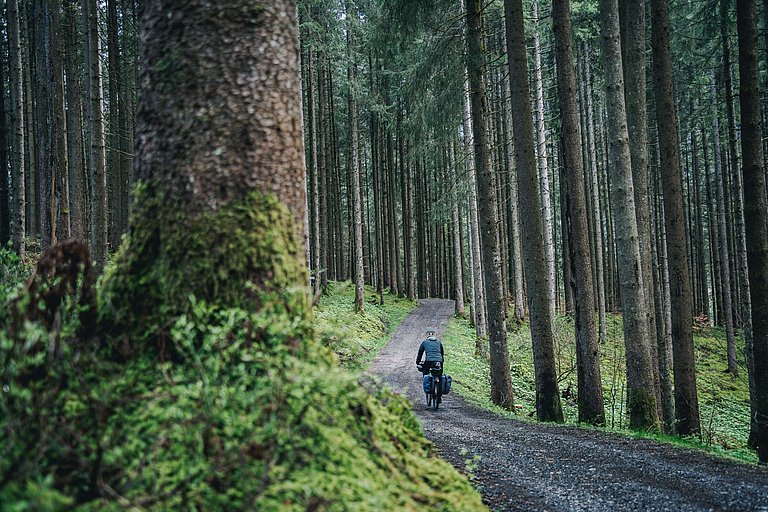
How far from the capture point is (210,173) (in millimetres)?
3400

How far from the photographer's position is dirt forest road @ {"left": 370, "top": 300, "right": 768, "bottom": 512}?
18.3ft

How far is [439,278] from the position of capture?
4631 centimetres

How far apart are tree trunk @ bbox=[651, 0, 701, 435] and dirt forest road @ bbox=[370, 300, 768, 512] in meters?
2.17

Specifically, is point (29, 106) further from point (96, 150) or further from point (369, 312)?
point (369, 312)

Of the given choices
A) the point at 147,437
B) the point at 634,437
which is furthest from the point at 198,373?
the point at 634,437

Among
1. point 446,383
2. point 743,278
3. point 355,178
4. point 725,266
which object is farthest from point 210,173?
point 725,266

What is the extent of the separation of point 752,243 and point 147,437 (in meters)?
9.59

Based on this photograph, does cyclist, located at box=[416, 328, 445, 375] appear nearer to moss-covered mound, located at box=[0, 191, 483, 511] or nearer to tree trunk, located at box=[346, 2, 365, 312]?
moss-covered mound, located at box=[0, 191, 483, 511]

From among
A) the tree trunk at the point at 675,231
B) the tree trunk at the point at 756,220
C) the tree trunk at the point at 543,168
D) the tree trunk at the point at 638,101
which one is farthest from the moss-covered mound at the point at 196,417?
the tree trunk at the point at 543,168

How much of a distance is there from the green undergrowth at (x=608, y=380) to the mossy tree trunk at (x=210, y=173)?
8.41 metres

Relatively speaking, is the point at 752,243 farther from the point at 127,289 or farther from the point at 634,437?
the point at 127,289

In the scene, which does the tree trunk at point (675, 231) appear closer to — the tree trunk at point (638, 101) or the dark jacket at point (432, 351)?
the tree trunk at point (638, 101)

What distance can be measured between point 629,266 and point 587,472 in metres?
4.95

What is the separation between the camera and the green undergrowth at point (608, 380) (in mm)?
14265
